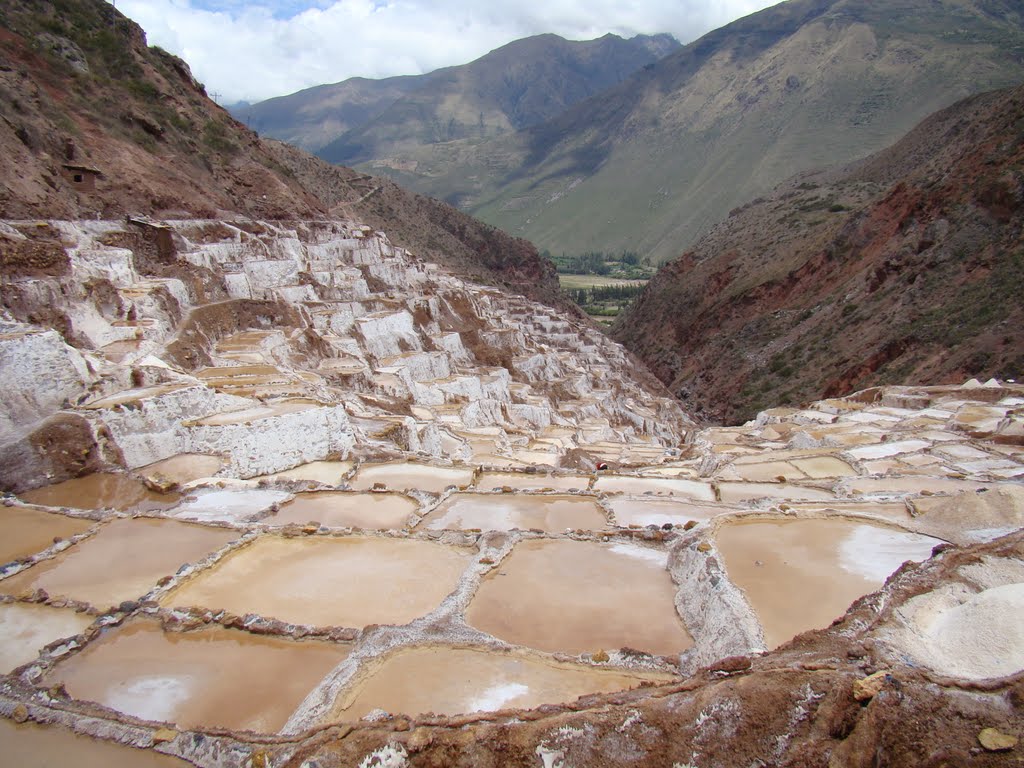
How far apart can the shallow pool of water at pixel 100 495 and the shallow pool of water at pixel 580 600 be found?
641 centimetres

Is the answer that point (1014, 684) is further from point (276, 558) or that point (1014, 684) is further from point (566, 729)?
point (276, 558)

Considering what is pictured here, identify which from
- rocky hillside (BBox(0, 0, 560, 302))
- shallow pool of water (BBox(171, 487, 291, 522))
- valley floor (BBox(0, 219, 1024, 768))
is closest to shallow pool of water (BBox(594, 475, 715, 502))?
valley floor (BBox(0, 219, 1024, 768))

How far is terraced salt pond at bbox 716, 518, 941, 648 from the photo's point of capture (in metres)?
6.80

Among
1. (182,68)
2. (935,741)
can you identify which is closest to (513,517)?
(935,741)

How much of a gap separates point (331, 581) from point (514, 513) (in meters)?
3.67

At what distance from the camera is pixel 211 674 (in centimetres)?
629

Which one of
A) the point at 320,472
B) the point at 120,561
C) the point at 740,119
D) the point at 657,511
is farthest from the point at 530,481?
the point at 740,119

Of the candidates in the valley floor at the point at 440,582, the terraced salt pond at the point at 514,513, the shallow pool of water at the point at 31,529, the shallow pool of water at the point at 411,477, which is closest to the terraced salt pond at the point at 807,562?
the valley floor at the point at 440,582

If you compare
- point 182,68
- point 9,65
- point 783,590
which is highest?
point 182,68

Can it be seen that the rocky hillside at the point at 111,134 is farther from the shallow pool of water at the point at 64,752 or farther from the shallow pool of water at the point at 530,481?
the shallow pool of water at the point at 64,752

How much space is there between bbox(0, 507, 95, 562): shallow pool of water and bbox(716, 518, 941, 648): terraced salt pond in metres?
9.40

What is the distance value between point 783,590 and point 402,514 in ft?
20.1

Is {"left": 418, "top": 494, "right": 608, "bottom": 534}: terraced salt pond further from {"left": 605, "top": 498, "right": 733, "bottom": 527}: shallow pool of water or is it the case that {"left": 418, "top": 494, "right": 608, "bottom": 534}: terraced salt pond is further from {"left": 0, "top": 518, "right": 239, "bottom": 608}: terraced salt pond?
{"left": 0, "top": 518, "right": 239, "bottom": 608}: terraced salt pond

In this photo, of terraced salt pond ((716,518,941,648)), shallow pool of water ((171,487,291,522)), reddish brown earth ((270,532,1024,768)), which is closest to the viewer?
reddish brown earth ((270,532,1024,768))
